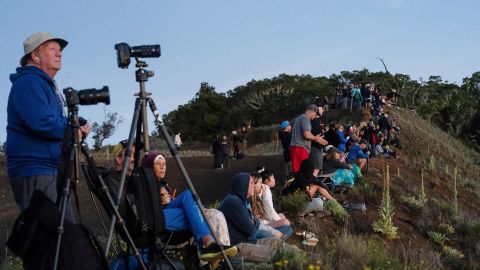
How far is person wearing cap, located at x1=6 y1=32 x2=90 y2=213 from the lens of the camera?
4.75 metres

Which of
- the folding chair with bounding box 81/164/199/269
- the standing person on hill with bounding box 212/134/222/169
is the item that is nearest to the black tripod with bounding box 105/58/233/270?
the folding chair with bounding box 81/164/199/269

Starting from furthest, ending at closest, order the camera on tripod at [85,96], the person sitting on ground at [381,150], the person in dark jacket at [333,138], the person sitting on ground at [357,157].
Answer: the person sitting on ground at [381,150], the person sitting on ground at [357,157], the person in dark jacket at [333,138], the camera on tripod at [85,96]

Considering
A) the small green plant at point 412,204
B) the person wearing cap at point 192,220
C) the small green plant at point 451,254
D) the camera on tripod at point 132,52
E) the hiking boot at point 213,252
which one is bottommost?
the small green plant at point 451,254

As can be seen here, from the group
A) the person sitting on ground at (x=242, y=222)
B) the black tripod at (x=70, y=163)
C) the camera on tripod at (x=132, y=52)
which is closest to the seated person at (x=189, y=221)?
the person sitting on ground at (x=242, y=222)

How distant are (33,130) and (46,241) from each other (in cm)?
77

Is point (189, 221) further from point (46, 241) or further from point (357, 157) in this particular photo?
point (357, 157)

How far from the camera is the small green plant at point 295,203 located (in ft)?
36.8

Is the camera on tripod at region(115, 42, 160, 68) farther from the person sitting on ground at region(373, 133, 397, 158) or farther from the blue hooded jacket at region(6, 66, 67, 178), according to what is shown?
the person sitting on ground at region(373, 133, 397, 158)

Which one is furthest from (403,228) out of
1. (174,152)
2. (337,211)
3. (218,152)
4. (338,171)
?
(218,152)

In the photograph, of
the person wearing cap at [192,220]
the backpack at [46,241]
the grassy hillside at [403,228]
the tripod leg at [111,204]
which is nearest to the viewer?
the backpack at [46,241]

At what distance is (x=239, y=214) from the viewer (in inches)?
303

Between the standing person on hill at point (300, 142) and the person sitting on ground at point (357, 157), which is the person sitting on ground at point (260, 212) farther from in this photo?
the person sitting on ground at point (357, 157)

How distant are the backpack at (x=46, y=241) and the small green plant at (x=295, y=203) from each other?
6811 mm

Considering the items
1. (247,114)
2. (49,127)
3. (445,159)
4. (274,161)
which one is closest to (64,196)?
(49,127)
